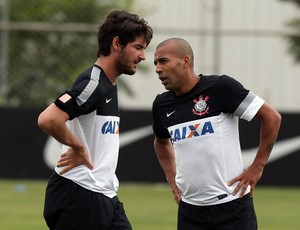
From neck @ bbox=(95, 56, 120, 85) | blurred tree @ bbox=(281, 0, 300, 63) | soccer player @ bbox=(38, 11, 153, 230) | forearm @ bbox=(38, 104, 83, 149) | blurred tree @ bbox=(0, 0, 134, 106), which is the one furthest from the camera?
blurred tree @ bbox=(0, 0, 134, 106)

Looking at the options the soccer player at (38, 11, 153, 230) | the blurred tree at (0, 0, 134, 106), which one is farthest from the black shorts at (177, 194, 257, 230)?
the blurred tree at (0, 0, 134, 106)

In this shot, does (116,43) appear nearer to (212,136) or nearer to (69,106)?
(69,106)

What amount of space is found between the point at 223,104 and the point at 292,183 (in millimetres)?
9637

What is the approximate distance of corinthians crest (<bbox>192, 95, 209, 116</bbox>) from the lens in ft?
23.6

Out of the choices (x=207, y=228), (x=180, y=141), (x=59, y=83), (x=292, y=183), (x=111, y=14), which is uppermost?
(x=111, y=14)

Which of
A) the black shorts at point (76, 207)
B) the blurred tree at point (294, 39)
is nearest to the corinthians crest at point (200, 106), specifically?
the black shorts at point (76, 207)

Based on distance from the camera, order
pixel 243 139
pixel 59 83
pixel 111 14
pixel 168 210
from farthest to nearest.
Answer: pixel 59 83 < pixel 243 139 < pixel 168 210 < pixel 111 14

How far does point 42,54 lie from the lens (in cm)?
1794

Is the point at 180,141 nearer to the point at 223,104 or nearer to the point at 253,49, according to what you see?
the point at 223,104

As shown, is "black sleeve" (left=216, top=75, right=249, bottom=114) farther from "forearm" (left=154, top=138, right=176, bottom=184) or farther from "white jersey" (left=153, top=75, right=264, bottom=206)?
"forearm" (left=154, top=138, right=176, bottom=184)

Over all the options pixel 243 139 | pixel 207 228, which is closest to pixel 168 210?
pixel 243 139

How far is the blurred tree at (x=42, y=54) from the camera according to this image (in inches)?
690

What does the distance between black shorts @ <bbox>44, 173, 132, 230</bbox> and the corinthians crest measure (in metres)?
0.94

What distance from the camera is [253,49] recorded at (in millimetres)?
17266
